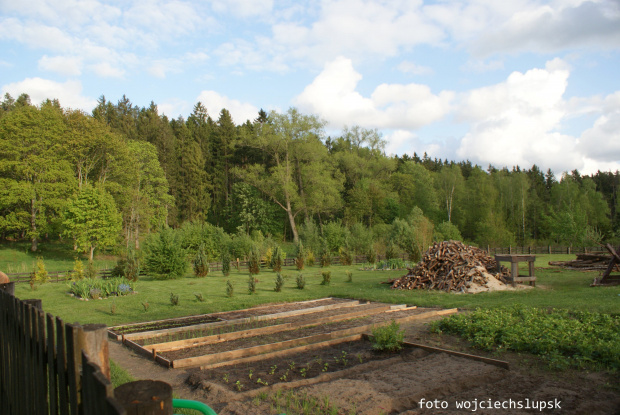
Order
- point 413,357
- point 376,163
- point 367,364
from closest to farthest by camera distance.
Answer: point 367,364
point 413,357
point 376,163

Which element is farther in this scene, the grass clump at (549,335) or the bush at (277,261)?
the bush at (277,261)

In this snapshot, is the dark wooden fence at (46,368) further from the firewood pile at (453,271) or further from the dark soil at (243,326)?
the firewood pile at (453,271)

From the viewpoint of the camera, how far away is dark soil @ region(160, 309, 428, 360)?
762 centimetres

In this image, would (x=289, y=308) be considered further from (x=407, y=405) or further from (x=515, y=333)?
(x=407, y=405)

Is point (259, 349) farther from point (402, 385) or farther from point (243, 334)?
point (402, 385)

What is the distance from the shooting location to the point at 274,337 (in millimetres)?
8609

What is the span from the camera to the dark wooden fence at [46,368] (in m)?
1.68

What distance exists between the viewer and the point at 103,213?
3425 centimetres

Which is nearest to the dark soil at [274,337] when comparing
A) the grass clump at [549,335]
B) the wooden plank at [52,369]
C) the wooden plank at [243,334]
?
the wooden plank at [243,334]

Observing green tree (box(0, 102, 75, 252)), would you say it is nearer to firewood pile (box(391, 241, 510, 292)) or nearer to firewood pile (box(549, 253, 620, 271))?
firewood pile (box(391, 241, 510, 292))

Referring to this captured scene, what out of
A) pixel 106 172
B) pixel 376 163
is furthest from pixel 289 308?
pixel 376 163

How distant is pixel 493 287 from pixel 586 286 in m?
3.34

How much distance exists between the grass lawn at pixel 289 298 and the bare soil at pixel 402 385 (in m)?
5.05

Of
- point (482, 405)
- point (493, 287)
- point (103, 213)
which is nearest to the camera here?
point (482, 405)
